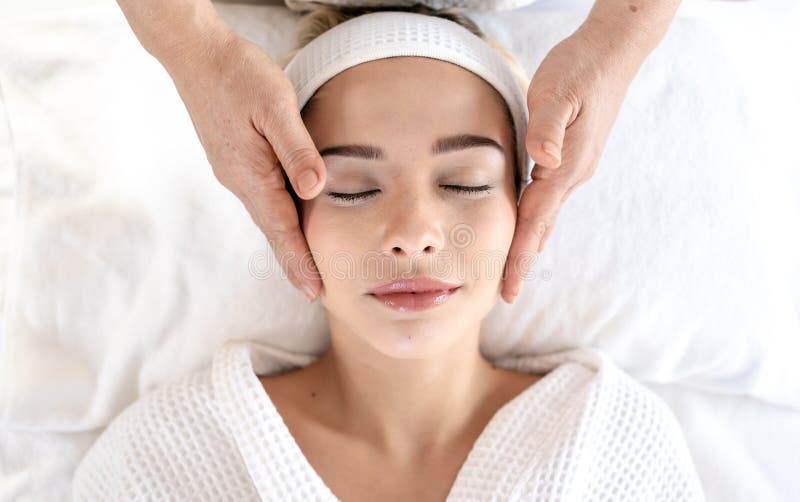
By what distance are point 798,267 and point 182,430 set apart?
130cm

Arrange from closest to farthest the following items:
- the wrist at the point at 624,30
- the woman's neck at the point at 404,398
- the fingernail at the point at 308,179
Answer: the fingernail at the point at 308,179
the wrist at the point at 624,30
the woman's neck at the point at 404,398

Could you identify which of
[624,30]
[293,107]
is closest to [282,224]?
[293,107]

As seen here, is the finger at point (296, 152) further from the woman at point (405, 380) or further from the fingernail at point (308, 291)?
the fingernail at point (308, 291)

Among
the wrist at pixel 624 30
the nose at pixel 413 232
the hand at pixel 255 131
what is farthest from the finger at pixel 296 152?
the wrist at pixel 624 30

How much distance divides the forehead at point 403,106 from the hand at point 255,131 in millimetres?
98

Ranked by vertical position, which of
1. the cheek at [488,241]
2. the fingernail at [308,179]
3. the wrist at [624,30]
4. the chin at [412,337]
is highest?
the wrist at [624,30]

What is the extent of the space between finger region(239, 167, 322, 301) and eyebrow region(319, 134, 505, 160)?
3.7 inches

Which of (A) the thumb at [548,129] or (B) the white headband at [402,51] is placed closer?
(A) the thumb at [548,129]

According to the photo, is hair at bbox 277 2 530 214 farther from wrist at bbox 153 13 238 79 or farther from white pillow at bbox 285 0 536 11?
wrist at bbox 153 13 238 79

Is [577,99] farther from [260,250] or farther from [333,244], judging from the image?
[260,250]

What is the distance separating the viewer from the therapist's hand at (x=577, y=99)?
1135 millimetres

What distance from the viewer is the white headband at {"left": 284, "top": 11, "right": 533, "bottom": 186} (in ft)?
3.95

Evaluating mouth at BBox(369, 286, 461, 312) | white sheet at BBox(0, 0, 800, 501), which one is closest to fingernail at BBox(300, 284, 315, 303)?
mouth at BBox(369, 286, 461, 312)

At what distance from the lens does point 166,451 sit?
4.27 ft
